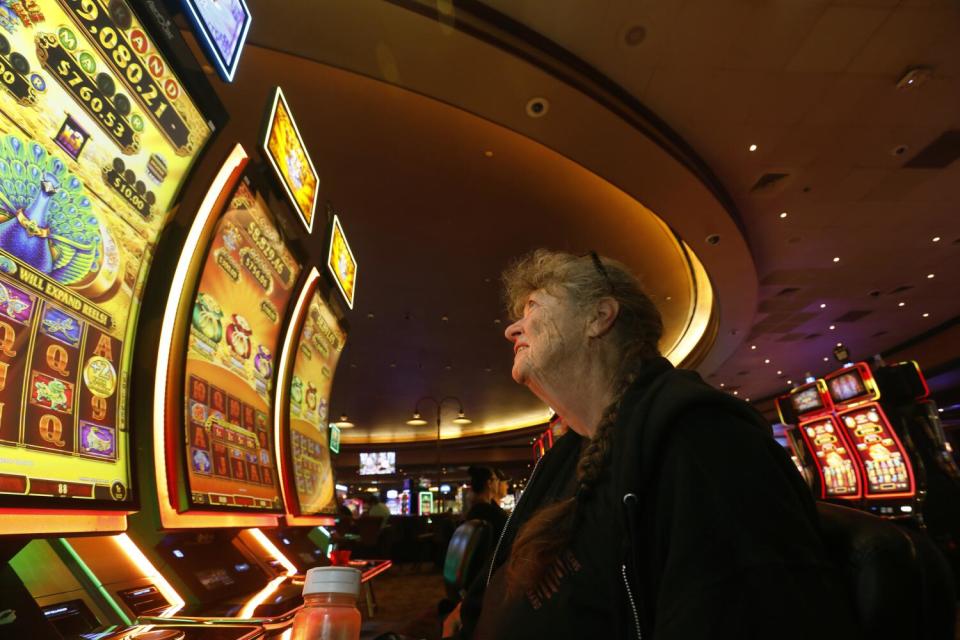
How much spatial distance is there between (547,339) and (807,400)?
21.6 ft

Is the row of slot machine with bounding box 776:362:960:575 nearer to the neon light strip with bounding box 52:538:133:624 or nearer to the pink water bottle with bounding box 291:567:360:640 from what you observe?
the pink water bottle with bounding box 291:567:360:640

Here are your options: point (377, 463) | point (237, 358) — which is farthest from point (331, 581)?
point (377, 463)

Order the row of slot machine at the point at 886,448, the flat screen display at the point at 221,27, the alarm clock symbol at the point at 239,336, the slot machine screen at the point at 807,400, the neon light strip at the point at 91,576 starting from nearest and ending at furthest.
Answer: the neon light strip at the point at 91,576, the flat screen display at the point at 221,27, the alarm clock symbol at the point at 239,336, the row of slot machine at the point at 886,448, the slot machine screen at the point at 807,400

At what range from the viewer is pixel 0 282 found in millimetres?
824

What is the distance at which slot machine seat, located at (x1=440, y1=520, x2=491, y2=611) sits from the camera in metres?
1.19

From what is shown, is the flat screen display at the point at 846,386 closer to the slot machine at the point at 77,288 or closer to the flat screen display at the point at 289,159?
the flat screen display at the point at 289,159

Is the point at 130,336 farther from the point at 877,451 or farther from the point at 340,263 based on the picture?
the point at 877,451

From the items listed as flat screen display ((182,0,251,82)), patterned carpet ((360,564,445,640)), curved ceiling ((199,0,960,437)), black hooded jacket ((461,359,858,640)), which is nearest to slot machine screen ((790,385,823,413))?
curved ceiling ((199,0,960,437))

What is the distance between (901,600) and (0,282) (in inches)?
50.4

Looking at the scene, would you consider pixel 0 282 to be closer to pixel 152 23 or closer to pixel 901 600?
pixel 152 23

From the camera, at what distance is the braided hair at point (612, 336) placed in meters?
0.80

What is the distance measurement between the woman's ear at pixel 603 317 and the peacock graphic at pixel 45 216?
1000 mm

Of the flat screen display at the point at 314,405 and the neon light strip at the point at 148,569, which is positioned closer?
the neon light strip at the point at 148,569

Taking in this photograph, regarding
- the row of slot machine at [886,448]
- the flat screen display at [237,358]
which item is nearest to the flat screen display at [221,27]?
the flat screen display at [237,358]
